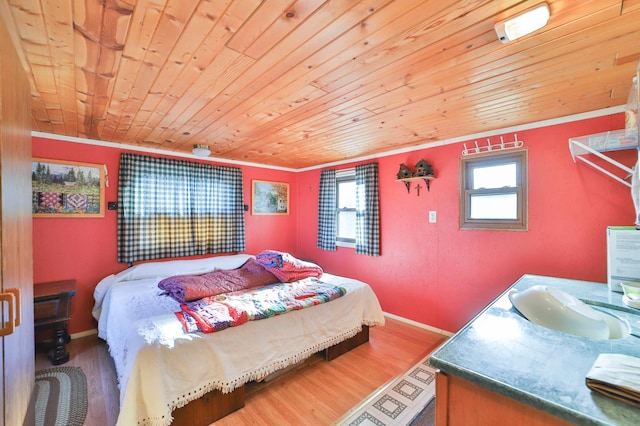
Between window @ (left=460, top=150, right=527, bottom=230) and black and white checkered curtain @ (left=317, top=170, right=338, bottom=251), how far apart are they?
6.10 ft

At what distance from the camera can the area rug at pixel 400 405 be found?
1.79 m

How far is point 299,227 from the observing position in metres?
4.87

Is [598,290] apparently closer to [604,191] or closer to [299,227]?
[604,191]

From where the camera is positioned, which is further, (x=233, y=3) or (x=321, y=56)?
(x=321, y=56)

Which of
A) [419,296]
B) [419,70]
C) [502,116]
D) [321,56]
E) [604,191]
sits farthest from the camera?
[419,296]

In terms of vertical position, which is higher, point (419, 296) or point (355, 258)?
point (355, 258)

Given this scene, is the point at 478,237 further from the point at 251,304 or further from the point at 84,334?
the point at 84,334

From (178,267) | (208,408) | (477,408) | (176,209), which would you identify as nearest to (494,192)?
(477,408)

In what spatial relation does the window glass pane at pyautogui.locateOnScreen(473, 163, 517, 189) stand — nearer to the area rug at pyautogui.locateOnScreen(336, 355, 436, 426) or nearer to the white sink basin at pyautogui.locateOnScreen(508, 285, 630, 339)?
the white sink basin at pyautogui.locateOnScreen(508, 285, 630, 339)

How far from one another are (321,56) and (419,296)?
113 inches

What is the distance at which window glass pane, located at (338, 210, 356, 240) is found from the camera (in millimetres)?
4131

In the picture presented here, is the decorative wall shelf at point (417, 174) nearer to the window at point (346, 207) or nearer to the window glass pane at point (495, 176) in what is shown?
the window glass pane at point (495, 176)

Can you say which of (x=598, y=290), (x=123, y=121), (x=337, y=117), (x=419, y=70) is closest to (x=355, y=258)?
(x=337, y=117)

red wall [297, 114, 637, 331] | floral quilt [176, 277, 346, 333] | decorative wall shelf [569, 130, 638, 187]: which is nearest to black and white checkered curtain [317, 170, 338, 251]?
red wall [297, 114, 637, 331]
